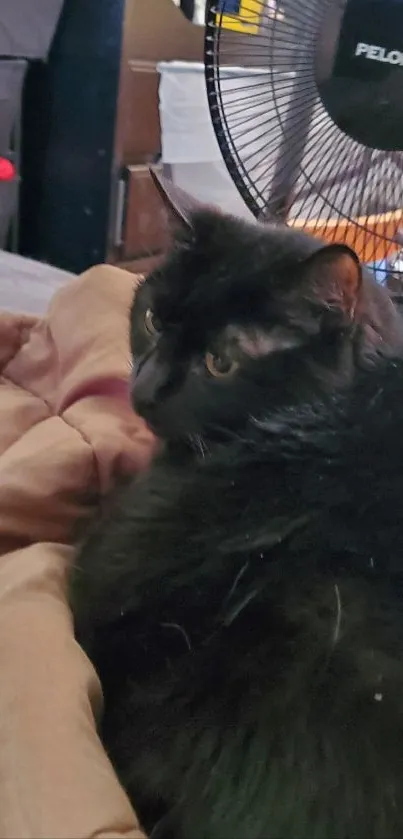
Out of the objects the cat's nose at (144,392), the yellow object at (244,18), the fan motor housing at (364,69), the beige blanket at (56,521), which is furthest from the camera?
the yellow object at (244,18)

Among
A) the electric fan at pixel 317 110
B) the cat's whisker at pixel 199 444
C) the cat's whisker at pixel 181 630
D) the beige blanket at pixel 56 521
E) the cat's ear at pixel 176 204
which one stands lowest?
the beige blanket at pixel 56 521

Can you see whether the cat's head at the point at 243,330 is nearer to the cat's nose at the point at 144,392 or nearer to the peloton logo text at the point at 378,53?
the cat's nose at the point at 144,392

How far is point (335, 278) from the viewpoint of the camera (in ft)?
2.27

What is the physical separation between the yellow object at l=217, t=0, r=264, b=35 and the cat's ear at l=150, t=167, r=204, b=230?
0.25m

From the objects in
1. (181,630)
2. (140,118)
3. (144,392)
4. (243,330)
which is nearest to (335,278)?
(243,330)

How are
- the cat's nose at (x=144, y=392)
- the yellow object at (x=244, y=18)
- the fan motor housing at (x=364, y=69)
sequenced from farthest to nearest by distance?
1. the yellow object at (x=244, y=18)
2. the fan motor housing at (x=364, y=69)
3. the cat's nose at (x=144, y=392)

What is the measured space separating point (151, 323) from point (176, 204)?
14 centimetres

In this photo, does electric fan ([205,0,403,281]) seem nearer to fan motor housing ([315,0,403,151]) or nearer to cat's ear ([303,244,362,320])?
fan motor housing ([315,0,403,151])

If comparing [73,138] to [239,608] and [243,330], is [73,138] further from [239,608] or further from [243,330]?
[239,608]

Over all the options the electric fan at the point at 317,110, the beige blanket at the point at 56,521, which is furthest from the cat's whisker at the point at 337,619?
the electric fan at the point at 317,110

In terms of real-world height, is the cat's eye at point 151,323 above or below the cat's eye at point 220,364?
below

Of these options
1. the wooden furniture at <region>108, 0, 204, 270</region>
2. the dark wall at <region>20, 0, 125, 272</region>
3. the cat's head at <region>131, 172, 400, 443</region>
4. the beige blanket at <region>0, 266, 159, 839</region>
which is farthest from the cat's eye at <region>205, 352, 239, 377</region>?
the dark wall at <region>20, 0, 125, 272</region>

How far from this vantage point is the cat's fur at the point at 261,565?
0.50 meters

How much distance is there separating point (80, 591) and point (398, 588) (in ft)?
0.83
